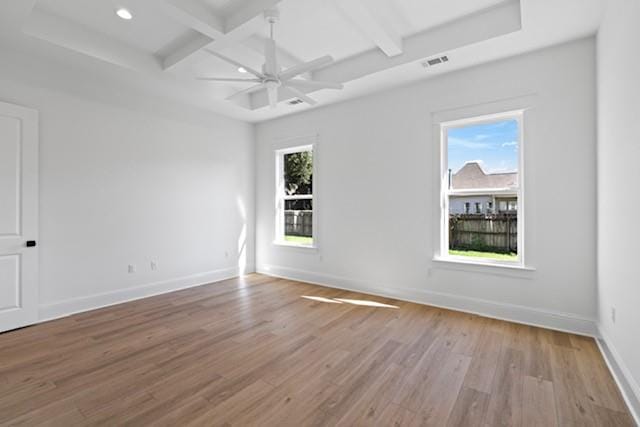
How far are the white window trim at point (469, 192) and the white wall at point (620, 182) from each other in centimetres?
63

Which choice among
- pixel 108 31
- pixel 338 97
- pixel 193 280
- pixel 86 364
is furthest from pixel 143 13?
pixel 193 280

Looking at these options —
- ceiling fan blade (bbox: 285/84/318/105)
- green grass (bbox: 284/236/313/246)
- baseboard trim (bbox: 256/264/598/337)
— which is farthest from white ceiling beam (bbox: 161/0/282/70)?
baseboard trim (bbox: 256/264/598/337)

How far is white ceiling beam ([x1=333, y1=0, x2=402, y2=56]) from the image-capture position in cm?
256

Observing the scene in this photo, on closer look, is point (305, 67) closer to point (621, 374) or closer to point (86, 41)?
point (86, 41)

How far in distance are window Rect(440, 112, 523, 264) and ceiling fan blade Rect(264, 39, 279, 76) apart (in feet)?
7.51

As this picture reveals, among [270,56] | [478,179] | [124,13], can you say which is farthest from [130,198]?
[478,179]

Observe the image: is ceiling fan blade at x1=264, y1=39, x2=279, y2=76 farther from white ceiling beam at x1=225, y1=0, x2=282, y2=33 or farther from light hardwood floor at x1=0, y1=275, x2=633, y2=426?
light hardwood floor at x1=0, y1=275, x2=633, y2=426

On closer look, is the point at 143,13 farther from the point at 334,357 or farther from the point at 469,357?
the point at 469,357

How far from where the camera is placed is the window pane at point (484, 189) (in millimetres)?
3443

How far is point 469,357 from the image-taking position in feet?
8.30

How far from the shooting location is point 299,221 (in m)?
5.54

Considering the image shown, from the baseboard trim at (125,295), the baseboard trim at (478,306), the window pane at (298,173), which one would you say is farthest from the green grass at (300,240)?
the baseboard trim at (125,295)

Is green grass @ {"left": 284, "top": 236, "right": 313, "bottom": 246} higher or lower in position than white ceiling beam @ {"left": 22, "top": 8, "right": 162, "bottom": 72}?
lower

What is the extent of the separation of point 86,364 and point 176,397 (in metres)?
1.06
